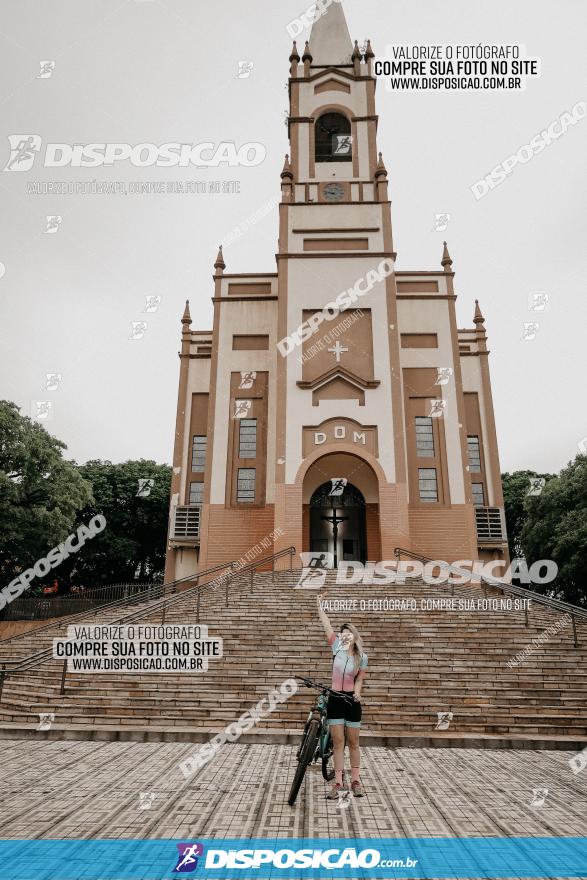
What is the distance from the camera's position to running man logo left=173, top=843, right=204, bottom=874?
363 centimetres

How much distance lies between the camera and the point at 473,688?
9.13m

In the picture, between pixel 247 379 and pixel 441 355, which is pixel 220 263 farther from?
pixel 441 355

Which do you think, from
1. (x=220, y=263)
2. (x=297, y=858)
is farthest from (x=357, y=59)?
(x=297, y=858)

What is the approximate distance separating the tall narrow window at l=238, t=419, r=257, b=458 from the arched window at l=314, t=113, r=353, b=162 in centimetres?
1331

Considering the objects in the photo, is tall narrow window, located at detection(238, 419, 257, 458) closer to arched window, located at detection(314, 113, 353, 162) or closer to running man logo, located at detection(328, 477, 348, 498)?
running man logo, located at detection(328, 477, 348, 498)

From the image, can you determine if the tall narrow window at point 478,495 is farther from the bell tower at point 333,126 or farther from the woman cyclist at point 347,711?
the woman cyclist at point 347,711

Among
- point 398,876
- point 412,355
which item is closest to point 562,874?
point 398,876

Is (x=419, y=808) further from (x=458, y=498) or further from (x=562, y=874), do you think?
(x=458, y=498)

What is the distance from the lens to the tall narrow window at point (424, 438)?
21734 mm

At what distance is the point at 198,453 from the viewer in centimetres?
2417

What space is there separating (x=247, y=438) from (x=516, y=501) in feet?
66.5

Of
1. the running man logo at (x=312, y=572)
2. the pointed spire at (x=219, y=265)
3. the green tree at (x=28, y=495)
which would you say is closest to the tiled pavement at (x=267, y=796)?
the running man logo at (x=312, y=572)

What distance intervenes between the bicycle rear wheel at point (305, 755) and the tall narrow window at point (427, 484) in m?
16.6

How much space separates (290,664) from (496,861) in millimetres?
6312
